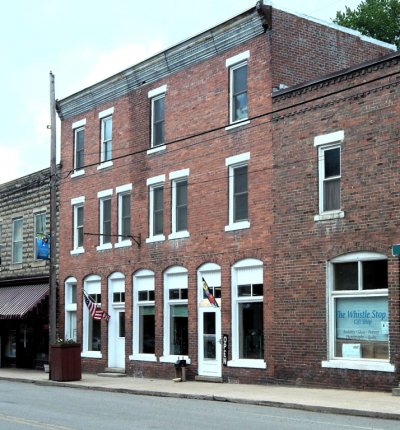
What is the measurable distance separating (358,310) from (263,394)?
3154 mm

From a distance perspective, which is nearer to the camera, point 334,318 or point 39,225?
point 334,318

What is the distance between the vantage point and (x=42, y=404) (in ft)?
57.9

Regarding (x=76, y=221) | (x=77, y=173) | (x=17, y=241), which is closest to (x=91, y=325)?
(x=76, y=221)

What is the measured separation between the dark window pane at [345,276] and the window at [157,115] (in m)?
8.86

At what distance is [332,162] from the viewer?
20.1 metres

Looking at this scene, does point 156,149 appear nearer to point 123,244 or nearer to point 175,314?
point 123,244

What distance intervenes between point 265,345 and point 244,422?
764cm

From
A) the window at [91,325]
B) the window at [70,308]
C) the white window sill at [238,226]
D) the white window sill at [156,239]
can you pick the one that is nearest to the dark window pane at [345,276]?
the white window sill at [238,226]

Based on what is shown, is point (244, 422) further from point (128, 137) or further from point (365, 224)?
point (128, 137)

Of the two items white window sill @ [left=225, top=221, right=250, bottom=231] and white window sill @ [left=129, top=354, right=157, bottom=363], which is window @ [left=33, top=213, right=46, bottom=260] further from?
white window sill @ [left=225, top=221, right=250, bottom=231]

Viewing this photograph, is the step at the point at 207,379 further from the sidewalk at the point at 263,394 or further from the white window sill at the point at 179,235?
the white window sill at the point at 179,235

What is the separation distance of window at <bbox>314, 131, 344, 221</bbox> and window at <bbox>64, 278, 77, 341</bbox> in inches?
524

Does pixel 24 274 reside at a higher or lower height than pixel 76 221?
lower

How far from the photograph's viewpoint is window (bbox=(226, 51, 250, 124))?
23.1 meters
